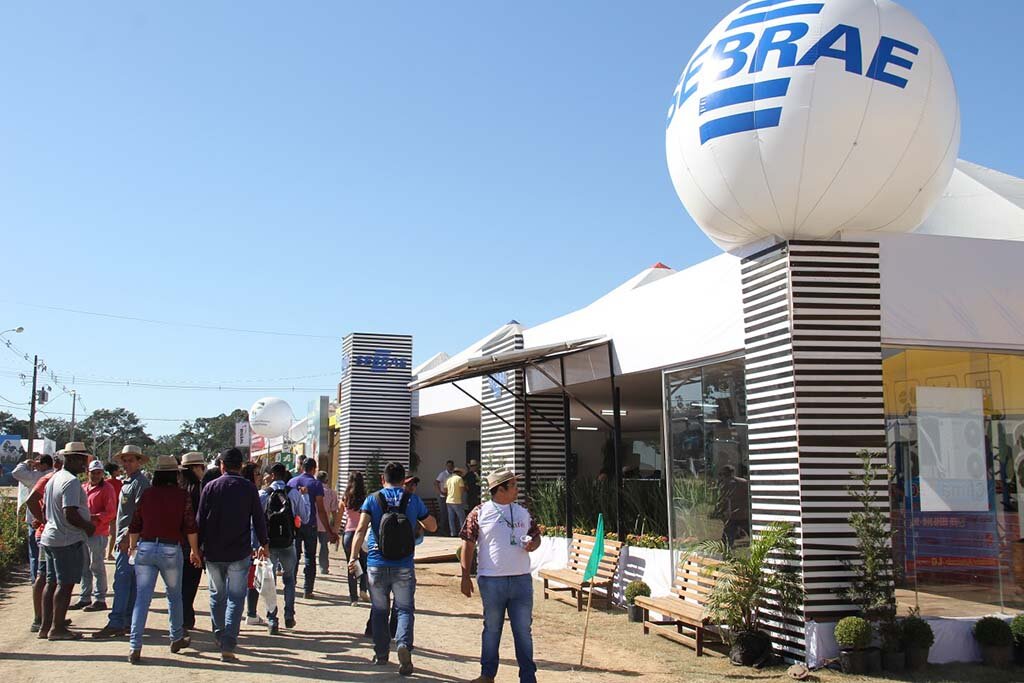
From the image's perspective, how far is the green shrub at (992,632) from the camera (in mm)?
8055

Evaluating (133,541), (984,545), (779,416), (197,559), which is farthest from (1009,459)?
(133,541)

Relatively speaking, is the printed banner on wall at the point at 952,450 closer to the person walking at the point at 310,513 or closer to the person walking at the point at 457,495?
the person walking at the point at 310,513

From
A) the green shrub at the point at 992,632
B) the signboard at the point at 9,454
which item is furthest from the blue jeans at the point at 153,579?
the signboard at the point at 9,454

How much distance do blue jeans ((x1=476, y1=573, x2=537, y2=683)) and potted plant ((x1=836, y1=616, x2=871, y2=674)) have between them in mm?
2719

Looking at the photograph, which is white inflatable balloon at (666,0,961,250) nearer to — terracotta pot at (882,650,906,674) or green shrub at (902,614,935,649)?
green shrub at (902,614,935,649)

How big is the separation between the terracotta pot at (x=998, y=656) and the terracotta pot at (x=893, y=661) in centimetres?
102

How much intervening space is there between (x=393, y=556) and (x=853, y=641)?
3760 mm

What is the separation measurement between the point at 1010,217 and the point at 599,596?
7411 mm

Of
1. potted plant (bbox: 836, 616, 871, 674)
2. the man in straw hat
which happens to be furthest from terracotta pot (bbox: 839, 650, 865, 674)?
the man in straw hat

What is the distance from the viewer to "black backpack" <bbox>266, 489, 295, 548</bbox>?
9305 mm

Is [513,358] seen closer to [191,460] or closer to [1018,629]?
[191,460]

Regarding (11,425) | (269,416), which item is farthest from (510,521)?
(11,425)

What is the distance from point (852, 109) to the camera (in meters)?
7.90

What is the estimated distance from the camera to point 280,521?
30.6 feet
